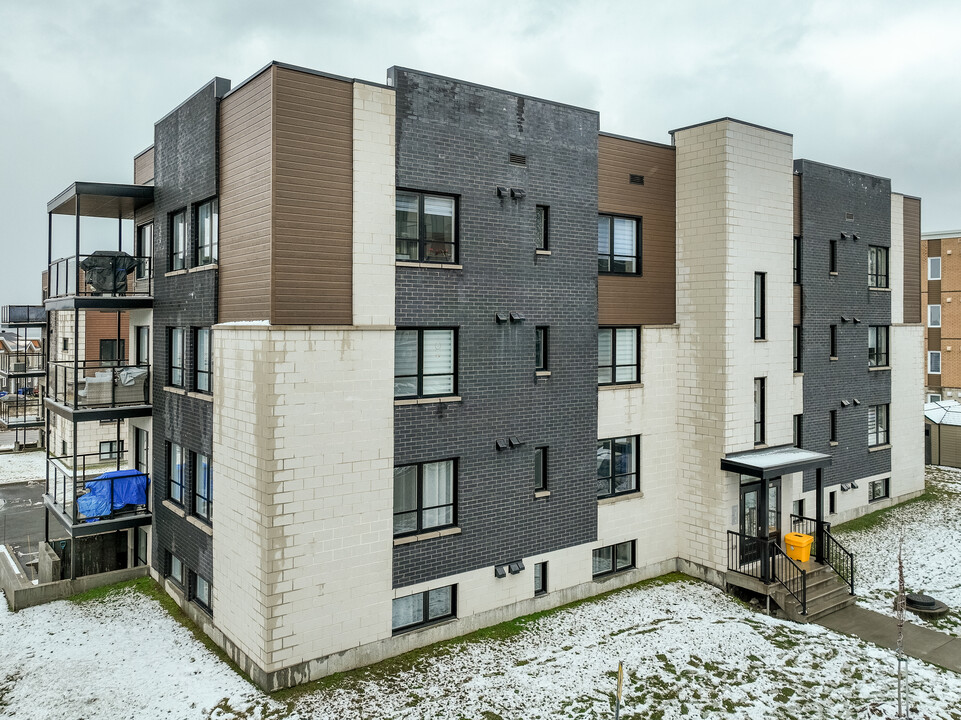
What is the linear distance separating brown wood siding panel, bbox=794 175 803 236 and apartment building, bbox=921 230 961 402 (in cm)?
2631

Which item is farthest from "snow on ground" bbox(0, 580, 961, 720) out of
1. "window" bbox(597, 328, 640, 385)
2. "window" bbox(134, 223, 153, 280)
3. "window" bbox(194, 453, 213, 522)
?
"window" bbox(134, 223, 153, 280)

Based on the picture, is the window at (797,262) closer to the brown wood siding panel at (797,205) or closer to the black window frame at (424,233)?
the brown wood siding panel at (797,205)

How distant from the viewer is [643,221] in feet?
58.7

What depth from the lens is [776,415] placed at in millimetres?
18422

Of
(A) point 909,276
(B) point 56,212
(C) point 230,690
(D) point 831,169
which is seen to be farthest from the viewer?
(A) point 909,276

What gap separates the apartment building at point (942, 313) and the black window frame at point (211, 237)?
42.1m

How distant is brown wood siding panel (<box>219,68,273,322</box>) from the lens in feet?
40.7

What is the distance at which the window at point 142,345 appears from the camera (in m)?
18.8

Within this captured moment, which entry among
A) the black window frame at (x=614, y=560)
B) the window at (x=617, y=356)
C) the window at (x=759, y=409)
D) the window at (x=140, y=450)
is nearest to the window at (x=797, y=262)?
the window at (x=759, y=409)

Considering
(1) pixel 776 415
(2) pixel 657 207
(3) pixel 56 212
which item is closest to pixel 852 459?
(1) pixel 776 415

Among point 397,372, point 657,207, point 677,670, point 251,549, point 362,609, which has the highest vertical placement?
point 657,207

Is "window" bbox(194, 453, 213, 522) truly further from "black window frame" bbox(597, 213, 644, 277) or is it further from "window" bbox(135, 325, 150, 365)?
"black window frame" bbox(597, 213, 644, 277)

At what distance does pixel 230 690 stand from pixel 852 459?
20.8 m

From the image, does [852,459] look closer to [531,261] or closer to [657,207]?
[657,207]
